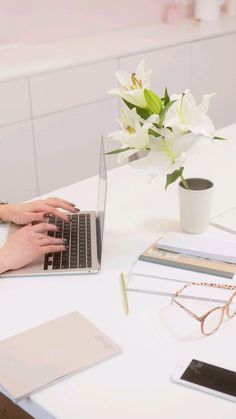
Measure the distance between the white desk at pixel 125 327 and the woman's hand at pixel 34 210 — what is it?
50 mm

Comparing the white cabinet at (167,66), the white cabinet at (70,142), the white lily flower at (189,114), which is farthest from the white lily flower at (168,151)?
the white cabinet at (167,66)

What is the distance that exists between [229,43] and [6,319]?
9.68 ft

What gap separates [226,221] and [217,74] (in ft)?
7.69

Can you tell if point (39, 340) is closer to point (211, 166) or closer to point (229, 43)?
point (211, 166)

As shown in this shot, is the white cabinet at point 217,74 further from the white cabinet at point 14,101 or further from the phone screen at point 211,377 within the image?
the phone screen at point 211,377

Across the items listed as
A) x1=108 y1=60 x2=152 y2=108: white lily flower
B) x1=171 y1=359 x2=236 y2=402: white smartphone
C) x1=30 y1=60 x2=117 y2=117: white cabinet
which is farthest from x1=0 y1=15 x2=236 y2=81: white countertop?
x1=171 y1=359 x2=236 y2=402: white smartphone

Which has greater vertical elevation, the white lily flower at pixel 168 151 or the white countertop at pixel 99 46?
the white lily flower at pixel 168 151

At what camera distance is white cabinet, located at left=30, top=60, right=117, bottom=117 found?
294 cm

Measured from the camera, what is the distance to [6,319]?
1307 millimetres

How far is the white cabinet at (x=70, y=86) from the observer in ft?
9.64

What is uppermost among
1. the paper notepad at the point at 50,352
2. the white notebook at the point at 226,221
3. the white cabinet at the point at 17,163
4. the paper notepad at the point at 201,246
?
the paper notepad at the point at 201,246

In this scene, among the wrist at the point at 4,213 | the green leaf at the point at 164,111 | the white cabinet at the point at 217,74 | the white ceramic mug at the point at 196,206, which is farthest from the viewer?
the white cabinet at the point at 217,74

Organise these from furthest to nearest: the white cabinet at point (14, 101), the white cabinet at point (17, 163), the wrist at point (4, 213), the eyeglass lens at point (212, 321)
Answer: the white cabinet at point (17, 163) < the white cabinet at point (14, 101) < the wrist at point (4, 213) < the eyeglass lens at point (212, 321)

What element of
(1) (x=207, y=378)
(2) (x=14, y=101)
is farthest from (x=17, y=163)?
(1) (x=207, y=378)
